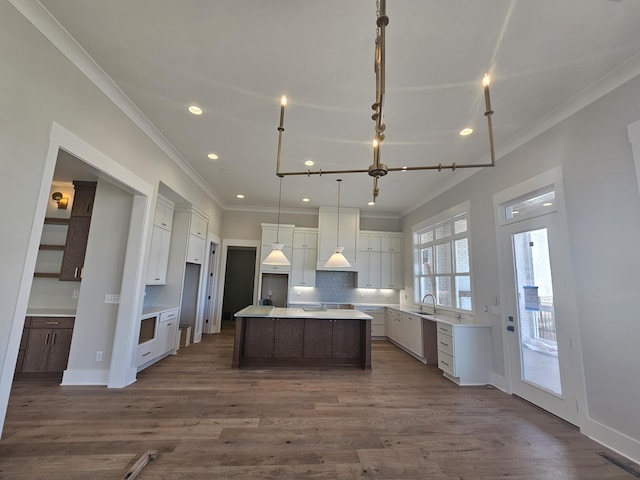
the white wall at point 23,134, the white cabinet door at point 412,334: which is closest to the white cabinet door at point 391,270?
the white cabinet door at point 412,334

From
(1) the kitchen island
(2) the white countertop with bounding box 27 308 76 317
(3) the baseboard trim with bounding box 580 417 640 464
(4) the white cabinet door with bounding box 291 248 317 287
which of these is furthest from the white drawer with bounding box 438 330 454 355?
(2) the white countertop with bounding box 27 308 76 317

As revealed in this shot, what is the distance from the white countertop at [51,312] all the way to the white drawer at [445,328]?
5.09 m

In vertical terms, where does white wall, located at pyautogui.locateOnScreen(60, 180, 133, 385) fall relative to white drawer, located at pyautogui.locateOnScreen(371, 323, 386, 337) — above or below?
above

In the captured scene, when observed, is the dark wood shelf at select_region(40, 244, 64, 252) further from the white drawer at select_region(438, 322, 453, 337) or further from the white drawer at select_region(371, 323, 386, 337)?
the white drawer at select_region(371, 323, 386, 337)

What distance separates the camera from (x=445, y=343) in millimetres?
4137

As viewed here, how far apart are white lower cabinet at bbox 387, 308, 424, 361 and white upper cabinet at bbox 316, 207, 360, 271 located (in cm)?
149

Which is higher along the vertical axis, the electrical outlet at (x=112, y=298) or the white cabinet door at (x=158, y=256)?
the white cabinet door at (x=158, y=256)

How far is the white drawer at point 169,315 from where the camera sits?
451 centimetres

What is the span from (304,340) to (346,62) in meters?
3.88

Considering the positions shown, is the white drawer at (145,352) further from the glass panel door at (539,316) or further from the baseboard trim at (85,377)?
the glass panel door at (539,316)

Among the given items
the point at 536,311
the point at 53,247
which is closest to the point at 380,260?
the point at 536,311

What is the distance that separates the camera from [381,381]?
393 cm

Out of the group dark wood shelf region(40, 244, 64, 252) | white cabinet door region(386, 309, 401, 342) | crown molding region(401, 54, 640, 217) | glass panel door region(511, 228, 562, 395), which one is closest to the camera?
crown molding region(401, 54, 640, 217)

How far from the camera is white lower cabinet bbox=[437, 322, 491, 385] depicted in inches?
151
